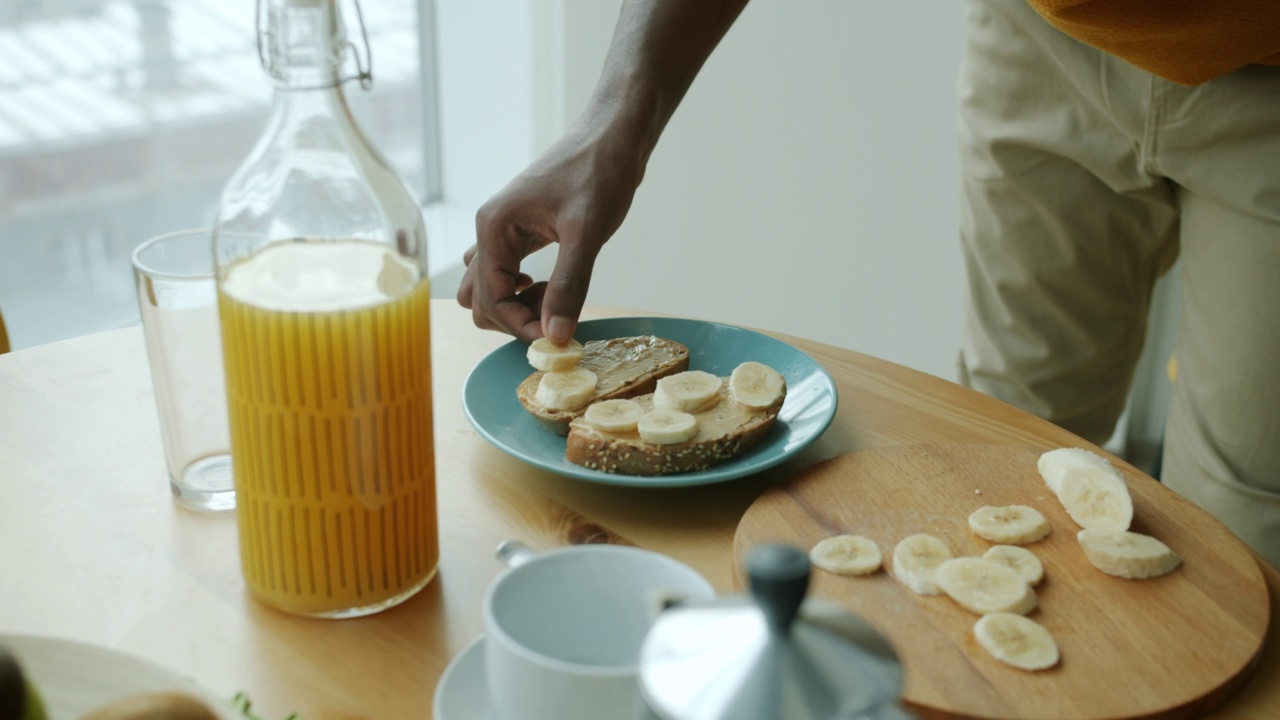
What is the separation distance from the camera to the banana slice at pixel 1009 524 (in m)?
0.83

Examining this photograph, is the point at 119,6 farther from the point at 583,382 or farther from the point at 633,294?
the point at 583,382

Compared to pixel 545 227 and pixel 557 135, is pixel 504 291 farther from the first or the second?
pixel 557 135

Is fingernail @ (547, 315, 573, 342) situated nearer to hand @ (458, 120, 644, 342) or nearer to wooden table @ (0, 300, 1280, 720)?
hand @ (458, 120, 644, 342)

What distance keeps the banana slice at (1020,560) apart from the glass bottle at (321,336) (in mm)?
401

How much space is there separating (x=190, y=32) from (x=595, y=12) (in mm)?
808

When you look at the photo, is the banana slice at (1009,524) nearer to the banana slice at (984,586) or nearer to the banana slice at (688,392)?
the banana slice at (984,586)

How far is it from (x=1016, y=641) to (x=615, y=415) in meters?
0.36

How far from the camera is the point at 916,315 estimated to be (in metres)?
2.42

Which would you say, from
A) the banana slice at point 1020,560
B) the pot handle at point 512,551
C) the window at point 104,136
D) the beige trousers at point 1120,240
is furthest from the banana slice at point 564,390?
the window at point 104,136

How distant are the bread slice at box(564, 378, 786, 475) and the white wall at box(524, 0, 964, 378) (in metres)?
1.44

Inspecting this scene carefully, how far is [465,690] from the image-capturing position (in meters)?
0.64

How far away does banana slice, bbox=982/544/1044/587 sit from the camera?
0.78 m

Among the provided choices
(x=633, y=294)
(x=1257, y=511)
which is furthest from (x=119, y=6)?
(x=1257, y=511)

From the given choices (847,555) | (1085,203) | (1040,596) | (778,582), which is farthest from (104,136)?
(778,582)
